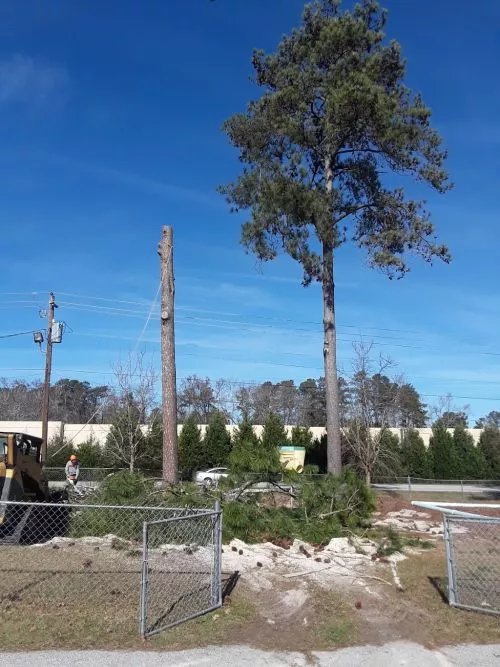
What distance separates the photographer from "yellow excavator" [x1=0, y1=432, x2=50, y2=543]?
31.5 ft

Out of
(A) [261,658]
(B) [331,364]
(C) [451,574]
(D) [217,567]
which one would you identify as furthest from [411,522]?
(A) [261,658]

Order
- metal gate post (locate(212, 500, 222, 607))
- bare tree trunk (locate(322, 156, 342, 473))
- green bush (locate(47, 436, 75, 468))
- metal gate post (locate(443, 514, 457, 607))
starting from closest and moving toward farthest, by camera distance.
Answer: metal gate post (locate(212, 500, 222, 607)) < metal gate post (locate(443, 514, 457, 607)) < bare tree trunk (locate(322, 156, 342, 473)) < green bush (locate(47, 436, 75, 468))

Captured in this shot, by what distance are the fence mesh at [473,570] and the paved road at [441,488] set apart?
18.9 metres

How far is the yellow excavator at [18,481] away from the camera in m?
9.59

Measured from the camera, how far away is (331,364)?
18.8 metres

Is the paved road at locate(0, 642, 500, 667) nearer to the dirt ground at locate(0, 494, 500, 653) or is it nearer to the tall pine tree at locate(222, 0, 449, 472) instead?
the dirt ground at locate(0, 494, 500, 653)

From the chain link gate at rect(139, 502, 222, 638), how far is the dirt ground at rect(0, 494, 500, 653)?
0.09 metres

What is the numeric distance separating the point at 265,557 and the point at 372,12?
1683 cm

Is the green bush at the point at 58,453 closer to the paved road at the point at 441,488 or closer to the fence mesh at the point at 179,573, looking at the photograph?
the paved road at the point at 441,488

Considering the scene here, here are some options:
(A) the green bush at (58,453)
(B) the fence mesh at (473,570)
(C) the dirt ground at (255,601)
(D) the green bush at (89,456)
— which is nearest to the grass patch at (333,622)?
(C) the dirt ground at (255,601)

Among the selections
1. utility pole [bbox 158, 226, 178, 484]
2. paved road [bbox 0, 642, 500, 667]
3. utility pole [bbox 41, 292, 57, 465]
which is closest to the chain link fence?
paved road [bbox 0, 642, 500, 667]

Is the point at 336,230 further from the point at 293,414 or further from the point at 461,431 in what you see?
the point at 293,414

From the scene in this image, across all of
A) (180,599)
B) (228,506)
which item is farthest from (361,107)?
(180,599)

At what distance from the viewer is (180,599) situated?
21.4 feet
